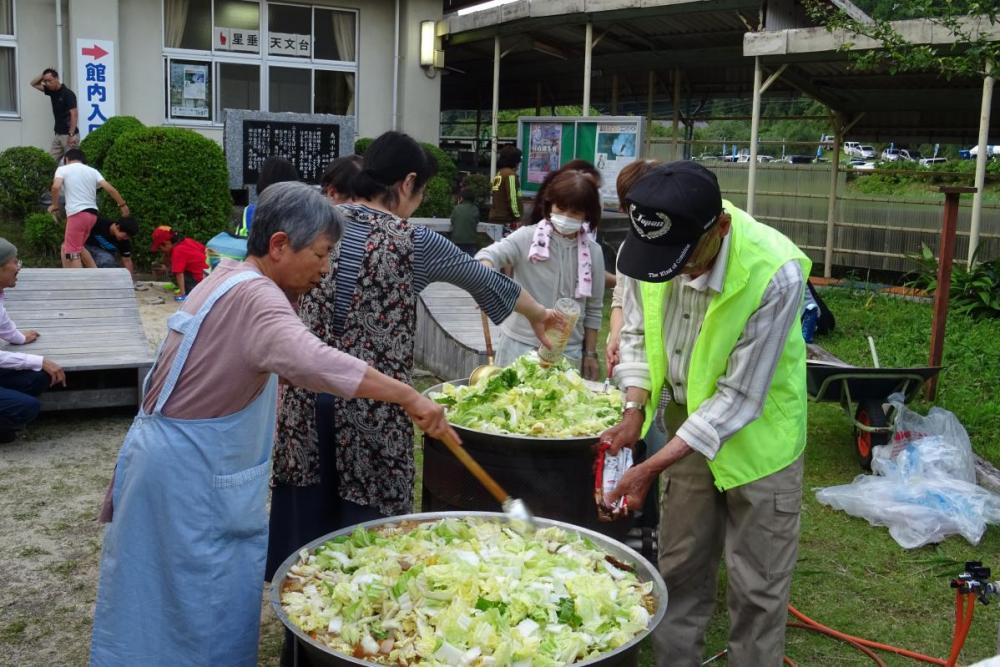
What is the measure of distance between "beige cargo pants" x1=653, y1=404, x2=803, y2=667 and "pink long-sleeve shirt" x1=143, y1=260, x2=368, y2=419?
138cm

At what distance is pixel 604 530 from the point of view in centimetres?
411

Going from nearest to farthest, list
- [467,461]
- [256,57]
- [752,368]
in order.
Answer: [752,368] → [467,461] → [256,57]

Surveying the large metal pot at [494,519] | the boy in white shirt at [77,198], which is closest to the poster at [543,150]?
the boy in white shirt at [77,198]

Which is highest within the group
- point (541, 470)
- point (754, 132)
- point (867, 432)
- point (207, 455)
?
point (754, 132)

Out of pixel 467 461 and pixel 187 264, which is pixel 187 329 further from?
pixel 187 264

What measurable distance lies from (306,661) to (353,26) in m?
15.7

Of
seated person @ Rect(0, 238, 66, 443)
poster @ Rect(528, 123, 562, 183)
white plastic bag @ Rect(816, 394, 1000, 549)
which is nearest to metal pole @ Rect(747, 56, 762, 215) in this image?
poster @ Rect(528, 123, 562, 183)

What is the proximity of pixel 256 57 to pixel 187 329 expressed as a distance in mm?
14789

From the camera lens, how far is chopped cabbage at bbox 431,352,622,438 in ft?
13.4

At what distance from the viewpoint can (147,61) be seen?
50.6 ft

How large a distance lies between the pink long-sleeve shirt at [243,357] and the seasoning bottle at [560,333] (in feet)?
5.75

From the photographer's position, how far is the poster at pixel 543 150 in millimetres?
13508

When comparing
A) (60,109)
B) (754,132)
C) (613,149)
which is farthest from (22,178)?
(754,132)

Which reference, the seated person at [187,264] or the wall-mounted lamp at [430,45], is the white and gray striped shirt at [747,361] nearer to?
the seated person at [187,264]
